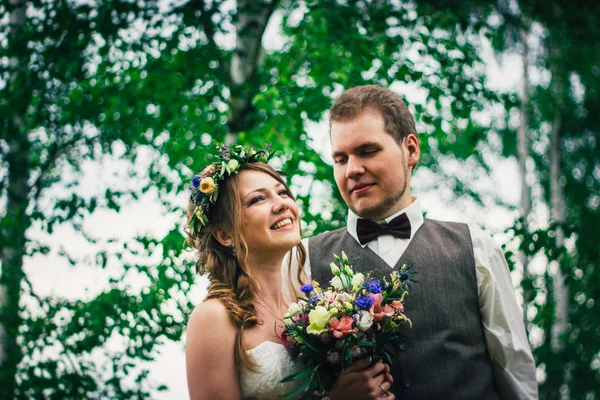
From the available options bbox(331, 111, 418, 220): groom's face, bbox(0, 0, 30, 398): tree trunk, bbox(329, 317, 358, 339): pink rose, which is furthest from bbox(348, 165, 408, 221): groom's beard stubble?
bbox(0, 0, 30, 398): tree trunk

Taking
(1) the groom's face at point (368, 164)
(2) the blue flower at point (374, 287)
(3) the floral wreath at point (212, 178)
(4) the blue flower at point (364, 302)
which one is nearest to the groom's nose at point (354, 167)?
A: (1) the groom's face at point (368, 164)

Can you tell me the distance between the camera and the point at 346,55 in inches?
188

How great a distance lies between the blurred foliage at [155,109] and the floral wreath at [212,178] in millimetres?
1167

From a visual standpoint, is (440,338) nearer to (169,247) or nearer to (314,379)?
(314,379)

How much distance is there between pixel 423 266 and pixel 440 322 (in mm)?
281

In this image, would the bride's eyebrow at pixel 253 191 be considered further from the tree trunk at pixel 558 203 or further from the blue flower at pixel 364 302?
the tree trunk at pixel 558 203

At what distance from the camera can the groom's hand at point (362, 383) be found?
2.52m

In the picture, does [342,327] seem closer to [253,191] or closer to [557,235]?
[253,191]

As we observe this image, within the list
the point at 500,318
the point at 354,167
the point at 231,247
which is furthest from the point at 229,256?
the point at 500,318

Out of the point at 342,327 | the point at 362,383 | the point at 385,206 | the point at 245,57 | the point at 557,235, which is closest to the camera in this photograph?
the point at 342,327

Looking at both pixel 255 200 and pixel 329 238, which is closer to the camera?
pixel 255 200

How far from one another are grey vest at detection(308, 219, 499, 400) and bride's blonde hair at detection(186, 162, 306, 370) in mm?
415

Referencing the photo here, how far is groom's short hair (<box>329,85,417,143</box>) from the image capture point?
3.00m

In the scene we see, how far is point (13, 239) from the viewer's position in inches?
196
